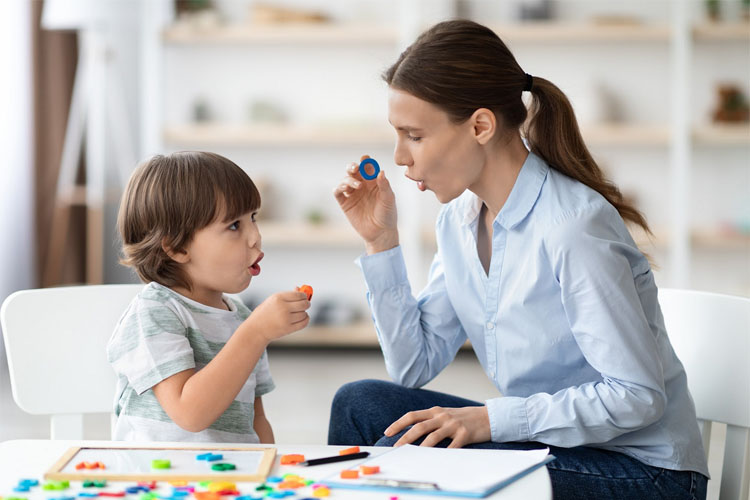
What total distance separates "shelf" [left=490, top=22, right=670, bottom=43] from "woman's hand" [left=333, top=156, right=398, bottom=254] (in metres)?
2.78

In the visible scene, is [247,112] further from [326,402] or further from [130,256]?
[130,256]

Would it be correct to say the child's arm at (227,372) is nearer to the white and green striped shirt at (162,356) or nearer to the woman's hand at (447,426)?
the white and green striped shirt at (162,356)

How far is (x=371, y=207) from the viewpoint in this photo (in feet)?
5.38

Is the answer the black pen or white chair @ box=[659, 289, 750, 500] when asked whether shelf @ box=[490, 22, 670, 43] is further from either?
the black pen

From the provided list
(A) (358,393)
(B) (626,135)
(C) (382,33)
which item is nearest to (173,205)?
(A) (358,393)

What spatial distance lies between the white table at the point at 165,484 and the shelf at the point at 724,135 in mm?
3593

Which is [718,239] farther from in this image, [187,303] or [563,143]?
[187,303]

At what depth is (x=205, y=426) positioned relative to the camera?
124 cm

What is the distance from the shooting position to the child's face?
1.41 metres

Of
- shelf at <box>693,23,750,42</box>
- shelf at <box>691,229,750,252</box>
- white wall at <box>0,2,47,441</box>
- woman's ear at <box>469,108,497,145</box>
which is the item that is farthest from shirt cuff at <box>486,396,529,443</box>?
shelf at <box>693,23,750,42</box>

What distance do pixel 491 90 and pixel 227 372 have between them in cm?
63

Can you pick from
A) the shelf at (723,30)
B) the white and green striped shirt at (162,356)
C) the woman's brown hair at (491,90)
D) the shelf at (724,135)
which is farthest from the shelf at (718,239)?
the white and green striped shirt at (162,356)

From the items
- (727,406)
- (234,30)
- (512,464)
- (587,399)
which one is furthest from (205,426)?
(234,30)

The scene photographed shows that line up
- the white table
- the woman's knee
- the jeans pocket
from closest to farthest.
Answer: the white table < the jeans pocket < the woman's knee
